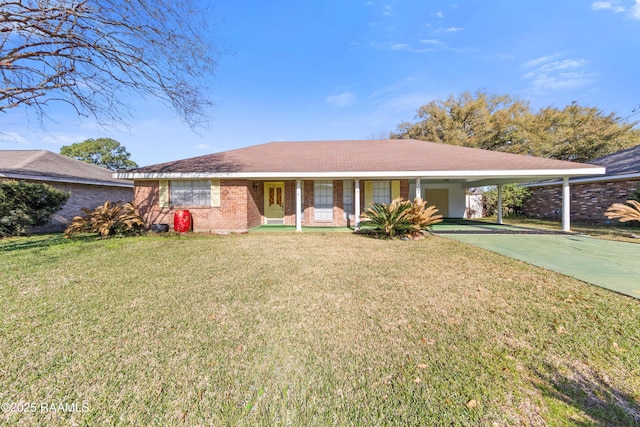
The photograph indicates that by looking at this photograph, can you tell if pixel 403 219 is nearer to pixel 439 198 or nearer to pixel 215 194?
pixel 215 194

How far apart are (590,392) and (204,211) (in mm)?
11171

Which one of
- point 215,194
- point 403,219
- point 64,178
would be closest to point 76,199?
point 64,178

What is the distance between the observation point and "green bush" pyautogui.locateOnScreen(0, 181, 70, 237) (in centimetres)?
907

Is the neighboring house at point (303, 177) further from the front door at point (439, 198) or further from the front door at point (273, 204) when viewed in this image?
the front door at point (439, 198)

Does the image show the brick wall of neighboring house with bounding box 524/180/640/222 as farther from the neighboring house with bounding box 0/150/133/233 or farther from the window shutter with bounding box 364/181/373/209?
the neighboring house with bounding box 0/150/133/233

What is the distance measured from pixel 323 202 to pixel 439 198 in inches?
336

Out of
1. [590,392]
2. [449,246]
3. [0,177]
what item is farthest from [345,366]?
[0,177]

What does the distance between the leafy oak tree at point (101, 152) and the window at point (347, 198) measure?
120 feet

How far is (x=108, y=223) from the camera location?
8.45m

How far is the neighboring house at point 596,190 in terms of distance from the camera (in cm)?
1120

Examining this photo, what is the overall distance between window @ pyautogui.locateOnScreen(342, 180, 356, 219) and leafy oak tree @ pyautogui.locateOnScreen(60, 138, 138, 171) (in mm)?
36498

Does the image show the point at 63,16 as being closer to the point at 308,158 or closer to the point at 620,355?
the point at 308,158

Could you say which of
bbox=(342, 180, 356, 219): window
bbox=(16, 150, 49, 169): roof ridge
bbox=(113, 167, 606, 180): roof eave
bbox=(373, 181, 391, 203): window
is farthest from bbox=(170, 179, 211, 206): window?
bbox=(16, 150, 49, 169): roof ridge

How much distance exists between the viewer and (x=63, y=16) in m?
5.95
